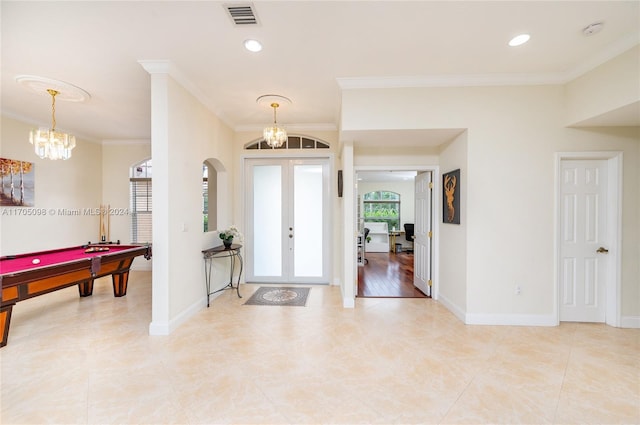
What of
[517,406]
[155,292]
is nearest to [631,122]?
[517,406]

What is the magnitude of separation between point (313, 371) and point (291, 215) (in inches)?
127

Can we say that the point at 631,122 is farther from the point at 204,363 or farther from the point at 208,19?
the point at 204,363

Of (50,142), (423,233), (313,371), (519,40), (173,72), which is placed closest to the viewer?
(313,371)

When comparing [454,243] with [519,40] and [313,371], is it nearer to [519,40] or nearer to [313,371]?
[519,40]

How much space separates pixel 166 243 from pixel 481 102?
13.7ft

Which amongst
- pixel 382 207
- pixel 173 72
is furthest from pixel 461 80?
pixel 382 207

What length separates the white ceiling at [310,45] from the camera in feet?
7.23

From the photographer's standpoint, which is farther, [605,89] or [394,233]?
[394,233]

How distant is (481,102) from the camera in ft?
11.0

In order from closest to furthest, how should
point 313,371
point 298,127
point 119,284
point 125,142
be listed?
1. point 313,371
2. point 119,284
3. point 298,127
4. point 125,142

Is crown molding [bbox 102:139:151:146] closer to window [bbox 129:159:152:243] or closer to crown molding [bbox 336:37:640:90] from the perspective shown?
window [bbox 129:159:152:243]

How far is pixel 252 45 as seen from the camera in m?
2.66

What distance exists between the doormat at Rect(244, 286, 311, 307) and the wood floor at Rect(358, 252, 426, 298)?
1.01 meters

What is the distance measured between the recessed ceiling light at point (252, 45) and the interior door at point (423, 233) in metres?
3.16
